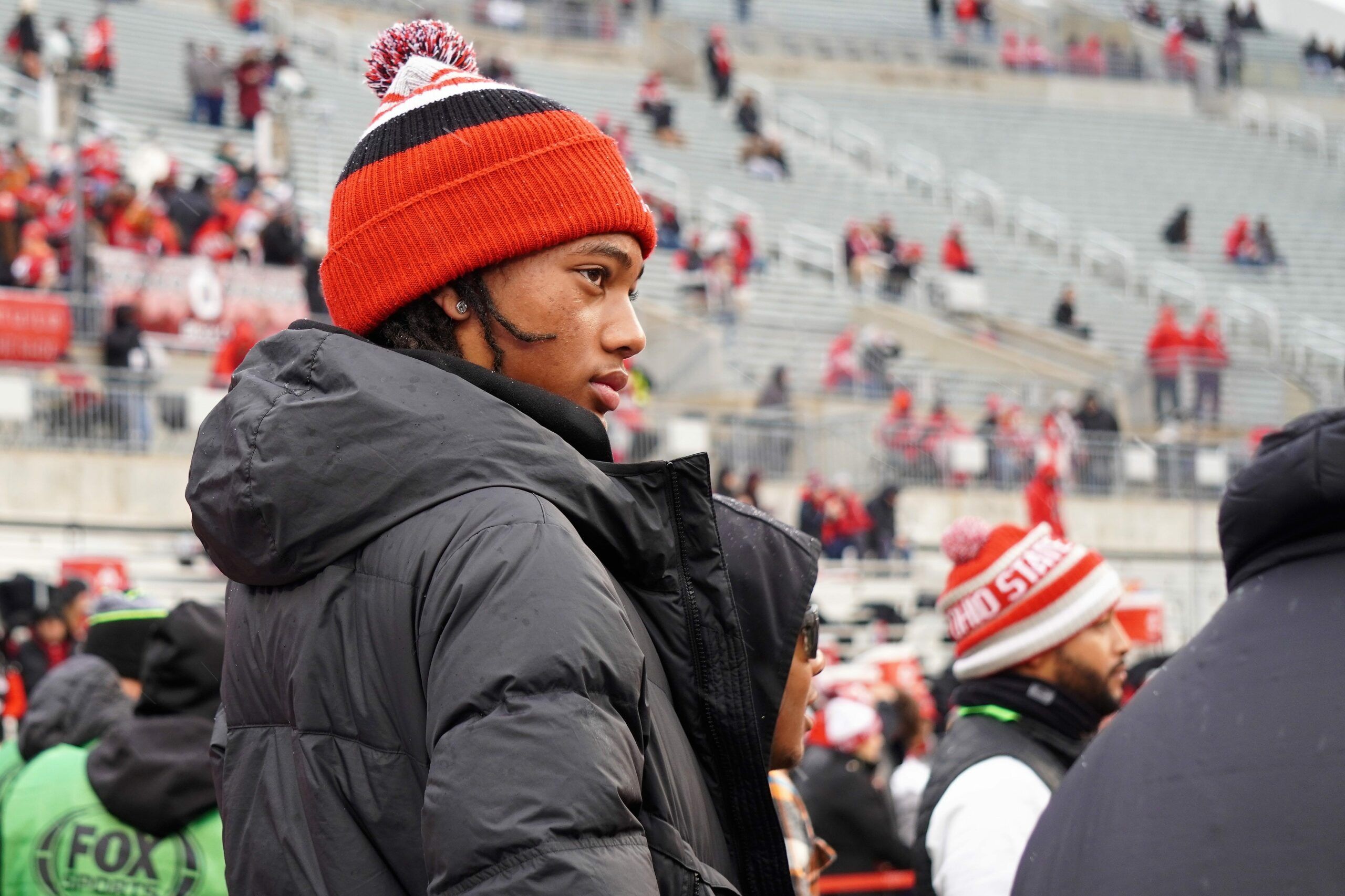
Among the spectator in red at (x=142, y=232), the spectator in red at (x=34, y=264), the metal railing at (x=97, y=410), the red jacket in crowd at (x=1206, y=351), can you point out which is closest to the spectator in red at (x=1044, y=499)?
the red jacket in crowd at (x=1206, y=351)

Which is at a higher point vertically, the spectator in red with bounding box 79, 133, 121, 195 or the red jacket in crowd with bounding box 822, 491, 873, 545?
the spectator in red with bounding box 79, 133, 121, 195

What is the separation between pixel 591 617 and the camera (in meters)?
1.66

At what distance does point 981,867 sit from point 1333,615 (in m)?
1.44

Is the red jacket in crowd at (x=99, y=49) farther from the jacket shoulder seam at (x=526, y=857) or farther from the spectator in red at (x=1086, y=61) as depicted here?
the jacket shoulder seam at (x=526, y=857)

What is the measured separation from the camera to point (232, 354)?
46.5ft

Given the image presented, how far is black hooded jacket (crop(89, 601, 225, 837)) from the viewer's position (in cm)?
359

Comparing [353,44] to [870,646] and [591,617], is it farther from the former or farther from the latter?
[591,617]

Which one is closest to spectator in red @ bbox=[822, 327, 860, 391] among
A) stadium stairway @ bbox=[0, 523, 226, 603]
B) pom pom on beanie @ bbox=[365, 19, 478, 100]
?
stadium stairway @ bbox=[0, 523, 226, 603]

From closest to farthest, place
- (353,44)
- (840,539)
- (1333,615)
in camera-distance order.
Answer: (1333,615)
(840,539)
(353,44)

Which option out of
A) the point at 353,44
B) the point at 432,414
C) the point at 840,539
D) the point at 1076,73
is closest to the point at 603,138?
the point at 432,414

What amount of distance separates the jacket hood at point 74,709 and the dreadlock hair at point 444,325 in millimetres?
2359

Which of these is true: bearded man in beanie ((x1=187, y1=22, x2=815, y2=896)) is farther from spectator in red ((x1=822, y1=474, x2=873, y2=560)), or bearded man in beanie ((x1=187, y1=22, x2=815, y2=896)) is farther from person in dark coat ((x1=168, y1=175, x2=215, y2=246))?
person in dark coat ((x1=168, y1=175, x2=215, y2=246))

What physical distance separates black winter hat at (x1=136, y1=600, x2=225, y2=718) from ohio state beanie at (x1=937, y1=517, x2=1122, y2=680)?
1495mm

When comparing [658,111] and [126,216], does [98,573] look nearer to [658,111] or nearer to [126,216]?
[126,216]
